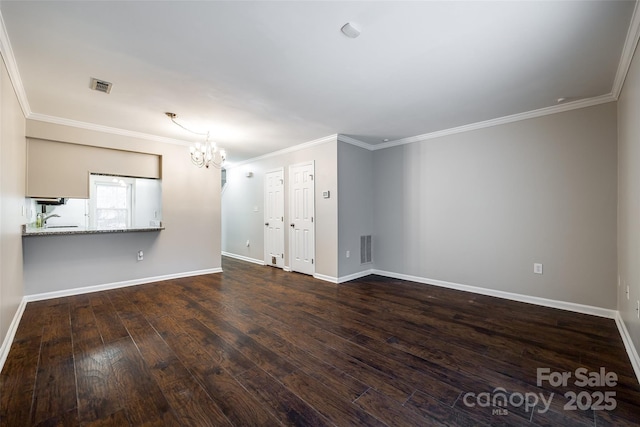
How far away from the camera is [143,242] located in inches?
175

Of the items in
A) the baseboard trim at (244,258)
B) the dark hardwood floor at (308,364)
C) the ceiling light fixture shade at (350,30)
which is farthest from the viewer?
the baseboard trim at (244,258)

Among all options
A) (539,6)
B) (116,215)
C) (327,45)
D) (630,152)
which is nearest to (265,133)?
(327,45)

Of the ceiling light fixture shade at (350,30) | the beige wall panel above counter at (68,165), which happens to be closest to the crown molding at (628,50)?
the ceiling light fixture shade at (350,30)

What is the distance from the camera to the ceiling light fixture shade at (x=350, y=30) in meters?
1.89

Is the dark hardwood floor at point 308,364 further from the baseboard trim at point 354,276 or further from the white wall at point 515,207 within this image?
the baseboard trim at point 354,276

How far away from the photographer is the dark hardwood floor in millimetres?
1585

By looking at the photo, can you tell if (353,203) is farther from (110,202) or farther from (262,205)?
(110,202)

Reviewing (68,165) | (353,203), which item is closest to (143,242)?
(68,165)

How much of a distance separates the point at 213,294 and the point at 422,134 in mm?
4176

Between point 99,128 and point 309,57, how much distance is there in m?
3.68

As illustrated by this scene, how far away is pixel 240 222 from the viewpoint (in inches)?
268

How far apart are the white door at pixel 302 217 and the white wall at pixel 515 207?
1.43 meters

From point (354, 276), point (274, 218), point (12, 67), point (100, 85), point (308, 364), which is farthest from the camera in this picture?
point (274, 218)

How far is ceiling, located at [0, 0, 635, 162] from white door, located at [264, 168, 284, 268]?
2.10m
